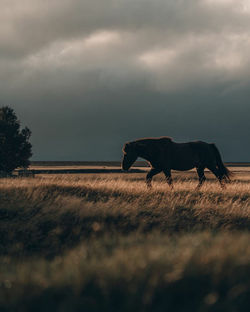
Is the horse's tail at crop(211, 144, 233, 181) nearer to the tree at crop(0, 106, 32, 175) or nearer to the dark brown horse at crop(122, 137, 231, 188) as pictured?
the dark brown horse at crop(122, 137, 231, 188)

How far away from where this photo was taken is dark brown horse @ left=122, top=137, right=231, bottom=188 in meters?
14.6

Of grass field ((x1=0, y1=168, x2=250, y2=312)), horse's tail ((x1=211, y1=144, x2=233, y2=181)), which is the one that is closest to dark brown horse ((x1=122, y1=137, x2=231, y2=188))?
horse's tail ((x1=211, y1=144, x2=233, y2=181))

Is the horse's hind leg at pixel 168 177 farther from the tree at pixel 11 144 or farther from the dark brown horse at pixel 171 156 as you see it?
the tree at pixel 11 144

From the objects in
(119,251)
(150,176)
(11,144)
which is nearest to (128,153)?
(150,176)

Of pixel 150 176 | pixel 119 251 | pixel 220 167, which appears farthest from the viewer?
pixel 220 167

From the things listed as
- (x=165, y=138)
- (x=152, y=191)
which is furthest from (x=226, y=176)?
(x=152, y=191)

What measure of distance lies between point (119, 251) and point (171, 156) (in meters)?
9.39

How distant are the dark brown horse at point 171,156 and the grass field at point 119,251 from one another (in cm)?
162

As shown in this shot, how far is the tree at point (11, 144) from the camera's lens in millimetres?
38031

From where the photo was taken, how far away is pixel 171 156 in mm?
15078

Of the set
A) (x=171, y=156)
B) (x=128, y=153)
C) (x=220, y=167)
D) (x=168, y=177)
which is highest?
(x=128, y=153)

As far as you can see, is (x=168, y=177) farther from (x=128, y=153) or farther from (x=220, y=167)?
(x=220, y=167)

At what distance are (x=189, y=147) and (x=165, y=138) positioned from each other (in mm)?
1358

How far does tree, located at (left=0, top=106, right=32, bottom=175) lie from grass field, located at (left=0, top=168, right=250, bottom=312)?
27.1 m
